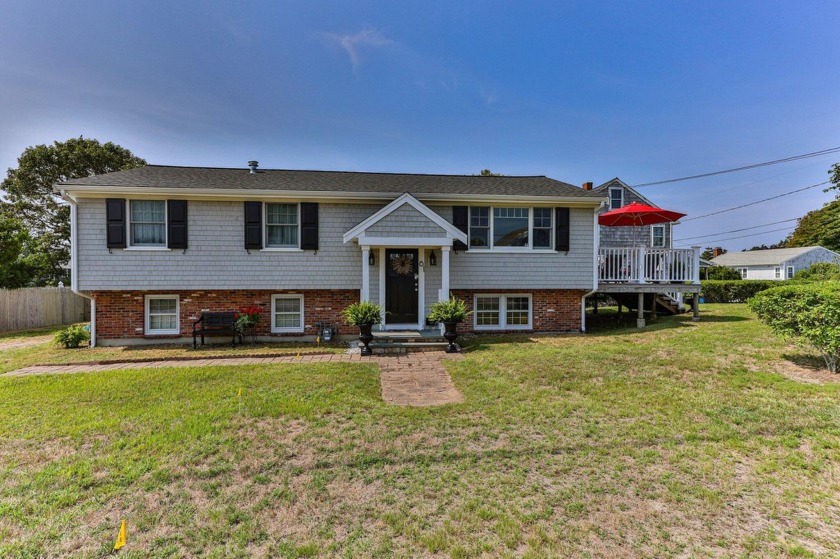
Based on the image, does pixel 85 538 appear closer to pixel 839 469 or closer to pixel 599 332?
pixel 839 469

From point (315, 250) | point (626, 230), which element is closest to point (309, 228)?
point (315, 250)

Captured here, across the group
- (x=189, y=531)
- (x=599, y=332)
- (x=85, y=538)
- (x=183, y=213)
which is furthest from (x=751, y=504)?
(x=183, y=213)

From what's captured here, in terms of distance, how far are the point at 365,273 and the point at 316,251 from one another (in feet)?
5.44

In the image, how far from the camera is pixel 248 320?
32.2ft

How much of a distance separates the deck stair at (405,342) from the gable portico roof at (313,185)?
13.2 feet

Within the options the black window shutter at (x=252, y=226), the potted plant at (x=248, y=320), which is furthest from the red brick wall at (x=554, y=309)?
the black window shutter at (x=252, y=226)

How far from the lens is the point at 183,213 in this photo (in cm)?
990

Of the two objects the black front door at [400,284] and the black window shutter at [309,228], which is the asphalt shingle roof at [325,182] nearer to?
the black window shutter at [309,228]

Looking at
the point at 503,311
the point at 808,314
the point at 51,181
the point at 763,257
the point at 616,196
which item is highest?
the point at 51,181

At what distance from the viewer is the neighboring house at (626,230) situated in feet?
65.5

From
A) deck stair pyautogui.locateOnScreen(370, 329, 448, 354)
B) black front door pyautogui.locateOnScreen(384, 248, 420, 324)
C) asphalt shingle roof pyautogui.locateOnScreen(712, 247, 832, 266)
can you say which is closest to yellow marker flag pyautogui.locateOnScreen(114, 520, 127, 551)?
deck stair pyautogui.locateOnScreen(370, 329, 448, 354)

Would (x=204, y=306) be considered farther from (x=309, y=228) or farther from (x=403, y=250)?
(x=403, y=250)

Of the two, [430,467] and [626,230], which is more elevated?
[626,230]

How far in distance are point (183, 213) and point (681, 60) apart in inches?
739
